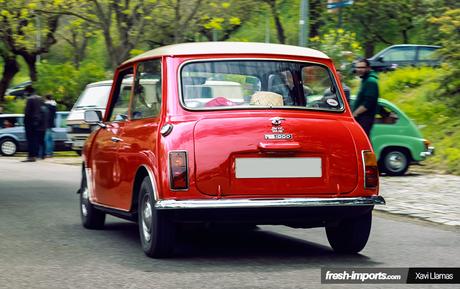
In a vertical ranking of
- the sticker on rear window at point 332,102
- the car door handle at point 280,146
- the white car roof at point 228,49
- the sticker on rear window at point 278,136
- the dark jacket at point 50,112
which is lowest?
the dark jacket at point 50,112

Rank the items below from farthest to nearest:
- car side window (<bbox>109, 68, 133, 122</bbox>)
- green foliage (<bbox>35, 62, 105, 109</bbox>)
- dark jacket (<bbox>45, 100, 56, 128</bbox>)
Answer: green foliage (<bbox>35, 62, 105, 109</bbox>) < dark jacket (<bbox>45, 100, 56, 128</bbox>) < car side window (<bbox>109, 68, 133, 122</bbox>)

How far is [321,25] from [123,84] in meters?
37.5

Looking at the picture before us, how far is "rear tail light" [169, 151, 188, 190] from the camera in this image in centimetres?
761

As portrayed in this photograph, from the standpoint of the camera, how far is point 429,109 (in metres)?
24.8

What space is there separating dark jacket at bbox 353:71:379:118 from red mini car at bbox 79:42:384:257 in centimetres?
580

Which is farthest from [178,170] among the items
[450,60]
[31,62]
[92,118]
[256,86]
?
[31,62]

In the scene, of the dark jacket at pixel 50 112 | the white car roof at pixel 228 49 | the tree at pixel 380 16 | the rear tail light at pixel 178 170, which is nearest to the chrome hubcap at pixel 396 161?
the white car roof at pixel 228 49

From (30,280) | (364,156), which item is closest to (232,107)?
(364,156)

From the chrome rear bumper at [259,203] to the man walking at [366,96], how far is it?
6.64m

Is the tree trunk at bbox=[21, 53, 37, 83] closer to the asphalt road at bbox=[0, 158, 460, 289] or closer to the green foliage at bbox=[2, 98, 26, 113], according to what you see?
the green foliage at bbox=[2, 98, 26, 113]

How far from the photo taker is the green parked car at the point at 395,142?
1909 centimetres

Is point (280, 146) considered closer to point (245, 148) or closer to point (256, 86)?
point (245, 148)

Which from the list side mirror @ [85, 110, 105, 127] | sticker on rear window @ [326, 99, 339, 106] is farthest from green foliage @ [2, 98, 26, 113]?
sticker on rear window @ [326, 99, 339, 106]

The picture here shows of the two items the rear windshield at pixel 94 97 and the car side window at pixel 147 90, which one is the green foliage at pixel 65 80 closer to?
the rear windshield at pixel 94 97
